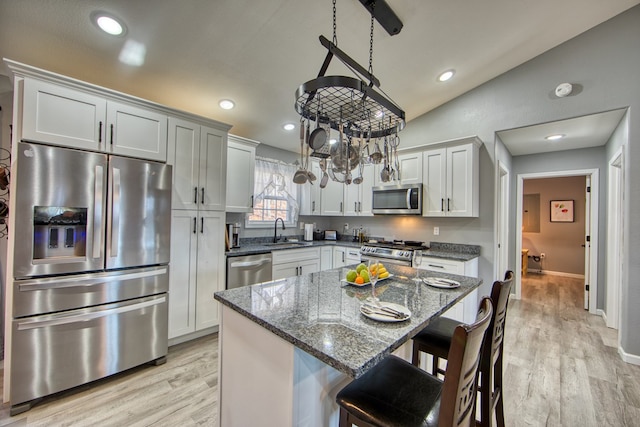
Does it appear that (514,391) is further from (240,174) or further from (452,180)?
(240,174)

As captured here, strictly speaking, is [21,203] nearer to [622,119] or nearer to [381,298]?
[381,298]

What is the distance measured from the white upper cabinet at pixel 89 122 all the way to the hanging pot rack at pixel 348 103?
1.70 metres

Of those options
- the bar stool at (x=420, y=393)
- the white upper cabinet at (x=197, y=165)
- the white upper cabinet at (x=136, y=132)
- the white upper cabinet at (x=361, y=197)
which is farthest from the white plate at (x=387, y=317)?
the white upper cabinet at (x=361, y=197)

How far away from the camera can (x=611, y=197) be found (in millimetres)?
3617

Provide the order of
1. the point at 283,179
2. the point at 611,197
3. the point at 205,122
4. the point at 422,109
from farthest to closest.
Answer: the point at 283,179
the point at 422,109
the point at 611,197
the point at 205,122

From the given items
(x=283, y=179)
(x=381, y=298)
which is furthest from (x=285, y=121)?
(x=381, y=298)

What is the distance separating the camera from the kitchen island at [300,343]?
3.26 ft

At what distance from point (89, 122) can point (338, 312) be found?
7.97 ft

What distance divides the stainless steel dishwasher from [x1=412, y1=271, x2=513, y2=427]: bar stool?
212 cm

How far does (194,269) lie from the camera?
2.80 metres

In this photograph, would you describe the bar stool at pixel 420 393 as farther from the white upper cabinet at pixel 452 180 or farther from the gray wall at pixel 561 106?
the gray wall at pixel 561 106

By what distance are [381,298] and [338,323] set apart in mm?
460

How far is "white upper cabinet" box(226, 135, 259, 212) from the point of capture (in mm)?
3350

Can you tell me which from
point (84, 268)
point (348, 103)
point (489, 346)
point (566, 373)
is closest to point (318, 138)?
point (348, 103)
